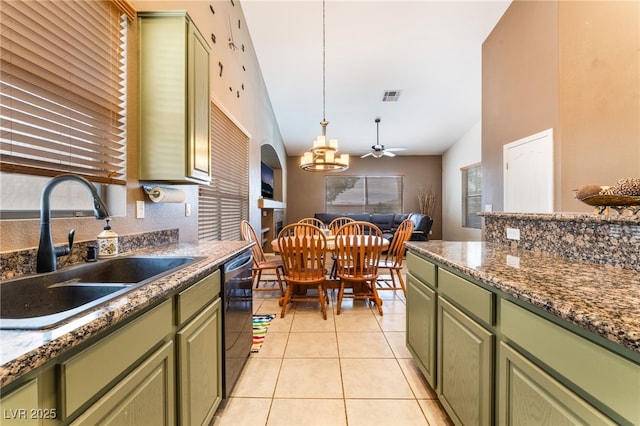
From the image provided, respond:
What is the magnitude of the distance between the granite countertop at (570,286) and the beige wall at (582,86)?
5.67ft

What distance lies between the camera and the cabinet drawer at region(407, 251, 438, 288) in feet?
5.11

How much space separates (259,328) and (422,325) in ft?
5.09

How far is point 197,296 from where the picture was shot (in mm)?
1214

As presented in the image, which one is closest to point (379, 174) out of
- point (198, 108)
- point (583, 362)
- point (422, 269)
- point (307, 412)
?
point (422, 269)

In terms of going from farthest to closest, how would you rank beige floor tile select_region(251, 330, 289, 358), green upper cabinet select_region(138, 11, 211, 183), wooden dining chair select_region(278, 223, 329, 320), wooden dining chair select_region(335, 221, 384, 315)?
wooden dining chair select_region(335, 221, 384, 315) → wooden dining chair select_region(278, 223, 329, 320) → beige floor tile select_region(251, 330, 289, 358) → green upper cabinet select_region(138, 11, 211, 183)

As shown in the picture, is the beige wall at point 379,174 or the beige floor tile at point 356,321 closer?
the beige floor tile at point 356,321

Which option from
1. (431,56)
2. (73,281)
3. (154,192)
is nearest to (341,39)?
(431,56)

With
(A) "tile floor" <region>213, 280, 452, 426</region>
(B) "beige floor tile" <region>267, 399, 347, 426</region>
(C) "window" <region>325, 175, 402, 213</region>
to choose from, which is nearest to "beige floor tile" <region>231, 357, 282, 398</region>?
(A) "tile floor" <region>213, 280, 452, 426</region>

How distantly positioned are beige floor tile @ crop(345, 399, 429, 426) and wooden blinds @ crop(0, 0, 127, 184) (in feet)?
6.11

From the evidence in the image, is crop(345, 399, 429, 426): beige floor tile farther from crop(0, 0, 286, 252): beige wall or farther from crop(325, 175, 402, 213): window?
crop(325, 175, 402, 213): window

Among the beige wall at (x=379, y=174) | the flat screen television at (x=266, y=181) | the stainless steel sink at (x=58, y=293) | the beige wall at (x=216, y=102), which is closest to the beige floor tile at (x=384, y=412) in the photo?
the stainless steel sink at (x=58, y=293)

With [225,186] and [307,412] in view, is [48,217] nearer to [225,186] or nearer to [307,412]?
[307,412]

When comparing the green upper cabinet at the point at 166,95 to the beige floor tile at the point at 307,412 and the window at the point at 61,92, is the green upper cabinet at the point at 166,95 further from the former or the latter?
the beige floor tile at the point at 307,412

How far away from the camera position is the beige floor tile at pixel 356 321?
103 inches
